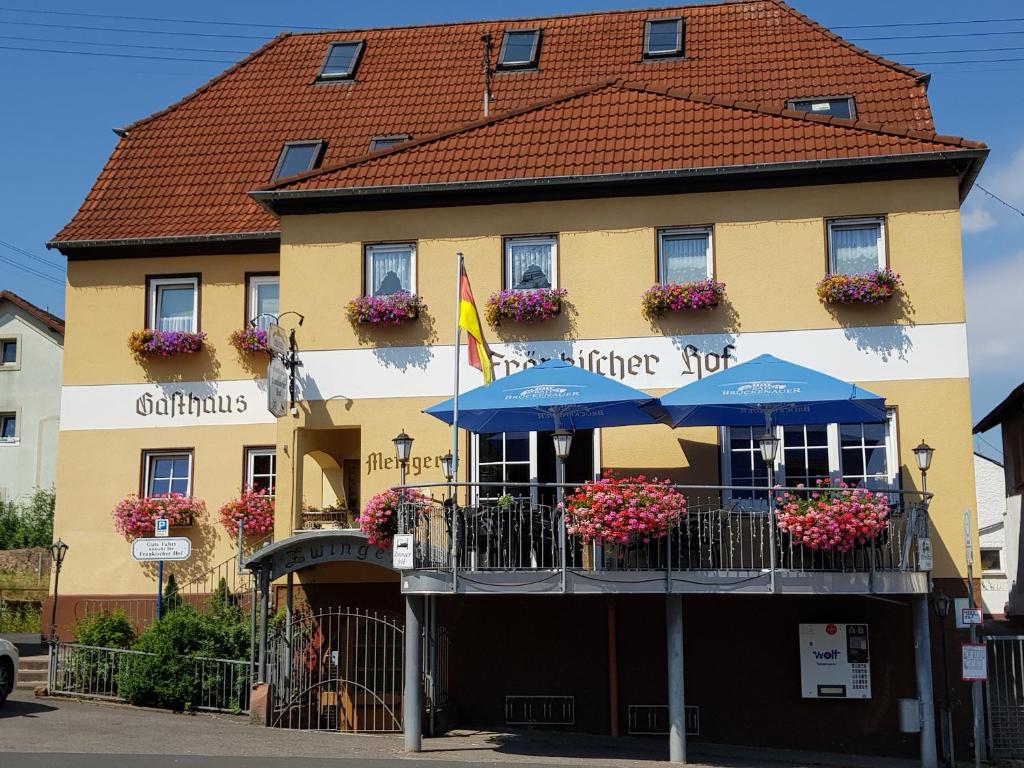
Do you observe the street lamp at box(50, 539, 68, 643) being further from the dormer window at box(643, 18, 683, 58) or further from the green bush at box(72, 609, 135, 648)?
the dormer window at box(643, 18, 683, 58)

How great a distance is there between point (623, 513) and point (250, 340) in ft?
27.0

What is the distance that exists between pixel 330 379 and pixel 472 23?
34.4ft

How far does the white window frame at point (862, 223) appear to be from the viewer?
18359 mm

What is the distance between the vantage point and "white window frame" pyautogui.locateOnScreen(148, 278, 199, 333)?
2167 centimetres

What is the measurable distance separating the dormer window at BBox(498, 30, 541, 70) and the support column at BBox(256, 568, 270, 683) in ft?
37.9

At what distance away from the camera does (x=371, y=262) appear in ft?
63.9

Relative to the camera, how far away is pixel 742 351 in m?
18.4

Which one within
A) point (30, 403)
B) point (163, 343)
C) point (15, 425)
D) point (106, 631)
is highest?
point (30, 403)

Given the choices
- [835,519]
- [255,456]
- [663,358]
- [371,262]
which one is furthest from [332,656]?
[835,519]

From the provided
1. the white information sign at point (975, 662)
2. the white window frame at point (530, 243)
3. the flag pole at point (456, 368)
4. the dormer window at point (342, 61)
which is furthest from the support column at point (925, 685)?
the dormer window at point (342, 61)

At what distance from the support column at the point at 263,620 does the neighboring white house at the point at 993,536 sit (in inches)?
890

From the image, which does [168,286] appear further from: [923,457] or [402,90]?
[923,457]

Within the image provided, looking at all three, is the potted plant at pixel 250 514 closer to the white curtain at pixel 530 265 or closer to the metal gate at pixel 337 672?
the metal gate at pixel 337 672

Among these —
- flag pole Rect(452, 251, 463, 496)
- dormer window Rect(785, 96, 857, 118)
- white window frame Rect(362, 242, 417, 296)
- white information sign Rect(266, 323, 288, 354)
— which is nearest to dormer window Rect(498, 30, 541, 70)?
dormer window Rect(785, 96, 857, 118)
